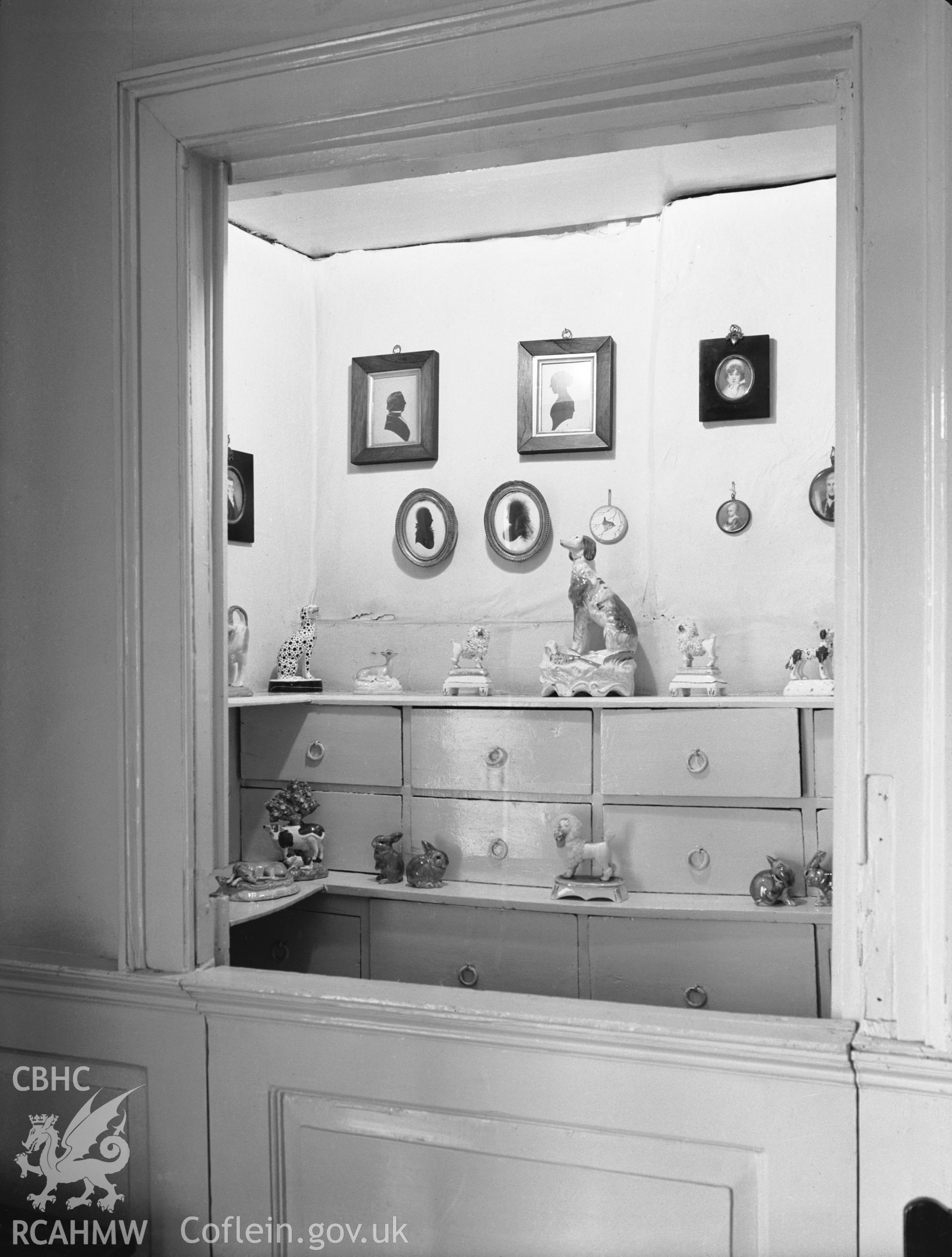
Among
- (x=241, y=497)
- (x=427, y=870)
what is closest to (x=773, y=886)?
(x=427, y=870)

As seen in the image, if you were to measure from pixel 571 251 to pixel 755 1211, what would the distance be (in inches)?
79.5

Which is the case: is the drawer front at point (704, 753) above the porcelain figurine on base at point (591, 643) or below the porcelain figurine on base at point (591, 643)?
below

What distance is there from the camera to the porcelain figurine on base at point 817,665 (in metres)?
2.24

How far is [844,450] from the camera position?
136 centimetres

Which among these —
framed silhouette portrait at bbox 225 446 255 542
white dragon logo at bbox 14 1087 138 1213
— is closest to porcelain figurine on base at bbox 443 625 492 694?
framed silhouette portrait at bbox 225 446 255 542

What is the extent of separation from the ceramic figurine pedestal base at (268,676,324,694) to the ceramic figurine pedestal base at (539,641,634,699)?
1.94 feet

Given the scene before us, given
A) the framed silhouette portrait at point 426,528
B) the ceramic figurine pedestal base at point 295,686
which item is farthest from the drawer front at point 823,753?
the ceramic figurine pedestal base at point 295,686

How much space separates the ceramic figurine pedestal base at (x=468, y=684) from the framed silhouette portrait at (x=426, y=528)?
286 mm

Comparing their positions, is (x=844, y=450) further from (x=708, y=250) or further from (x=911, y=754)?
(x=708, y=250)

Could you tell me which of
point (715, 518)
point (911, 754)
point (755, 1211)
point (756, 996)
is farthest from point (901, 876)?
point (715, 518)

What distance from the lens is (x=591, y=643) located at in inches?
94.1

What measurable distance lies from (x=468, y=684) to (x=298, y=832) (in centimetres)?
52

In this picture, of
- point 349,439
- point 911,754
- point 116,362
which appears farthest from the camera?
point 349,439

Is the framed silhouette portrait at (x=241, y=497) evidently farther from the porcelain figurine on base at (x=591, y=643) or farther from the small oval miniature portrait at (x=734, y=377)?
the small oval miniature portrait at (x=734, y=377)
